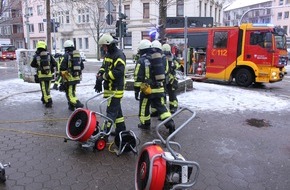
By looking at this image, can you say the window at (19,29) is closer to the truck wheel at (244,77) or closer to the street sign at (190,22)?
the street sign at (190,22)

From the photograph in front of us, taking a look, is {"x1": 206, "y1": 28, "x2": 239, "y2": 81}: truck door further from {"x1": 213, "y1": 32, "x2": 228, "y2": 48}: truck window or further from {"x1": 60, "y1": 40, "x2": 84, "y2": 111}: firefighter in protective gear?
{"x1": 60, "y1": 40, "x2": 84, "y2": 111}: firefighter in protective gear

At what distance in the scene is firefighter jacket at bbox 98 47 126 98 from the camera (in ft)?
16.5

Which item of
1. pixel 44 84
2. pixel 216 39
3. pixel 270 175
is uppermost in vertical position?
pixel 216 39

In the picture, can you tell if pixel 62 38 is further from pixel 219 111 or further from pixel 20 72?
pixel 219 111

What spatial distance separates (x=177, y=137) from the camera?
5691mm

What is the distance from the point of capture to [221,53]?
13.3 m

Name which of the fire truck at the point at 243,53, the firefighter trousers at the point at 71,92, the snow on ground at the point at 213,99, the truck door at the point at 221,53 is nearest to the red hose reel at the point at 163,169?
the firefighter trousers at the point at 71,92

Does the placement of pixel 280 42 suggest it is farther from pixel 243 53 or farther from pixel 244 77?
pixel 244 77

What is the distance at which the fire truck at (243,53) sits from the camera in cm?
1212

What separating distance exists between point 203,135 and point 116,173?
2.33 meters

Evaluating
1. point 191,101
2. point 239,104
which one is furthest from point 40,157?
point 239,104

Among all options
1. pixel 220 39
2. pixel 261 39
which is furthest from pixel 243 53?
pixel 220 39

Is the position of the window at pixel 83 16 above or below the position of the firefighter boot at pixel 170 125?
above

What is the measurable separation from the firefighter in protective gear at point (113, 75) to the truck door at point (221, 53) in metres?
8.93
